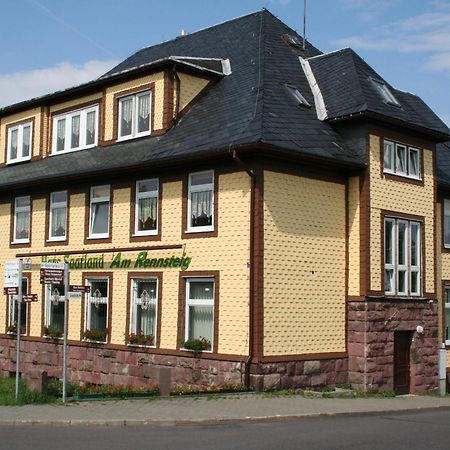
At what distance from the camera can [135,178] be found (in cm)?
2222

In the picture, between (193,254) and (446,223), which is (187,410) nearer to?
(193,254)

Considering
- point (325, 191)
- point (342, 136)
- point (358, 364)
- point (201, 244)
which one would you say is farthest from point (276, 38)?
point (358, 364)

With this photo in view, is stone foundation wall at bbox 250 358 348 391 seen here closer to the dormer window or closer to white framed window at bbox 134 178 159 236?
white framed window at bbox 134 178 159 236

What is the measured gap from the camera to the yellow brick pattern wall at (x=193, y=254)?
62.2 feet

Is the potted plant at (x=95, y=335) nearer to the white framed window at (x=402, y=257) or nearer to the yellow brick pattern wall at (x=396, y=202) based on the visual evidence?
the yellow brick pattern wall at (x=396, y=202)

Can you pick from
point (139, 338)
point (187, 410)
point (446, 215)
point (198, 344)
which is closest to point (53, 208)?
point (139, 338)

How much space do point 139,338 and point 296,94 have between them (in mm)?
7906

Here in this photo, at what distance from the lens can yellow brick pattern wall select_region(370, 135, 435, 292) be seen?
20.9 m

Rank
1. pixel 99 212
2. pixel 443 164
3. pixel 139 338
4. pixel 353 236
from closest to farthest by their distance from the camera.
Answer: pixel 353 236, pixel 139 338, pixel 99 212, pixel 443 164

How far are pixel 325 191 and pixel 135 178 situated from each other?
Answer: 5382mm

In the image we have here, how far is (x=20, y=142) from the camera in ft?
92.9

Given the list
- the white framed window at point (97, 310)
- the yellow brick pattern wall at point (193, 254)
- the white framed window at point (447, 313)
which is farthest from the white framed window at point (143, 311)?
the white framed window at point (447, 313)

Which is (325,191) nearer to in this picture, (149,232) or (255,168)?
(255,168)

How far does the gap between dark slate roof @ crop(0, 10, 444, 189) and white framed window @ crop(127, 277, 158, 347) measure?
3320 millimetres
